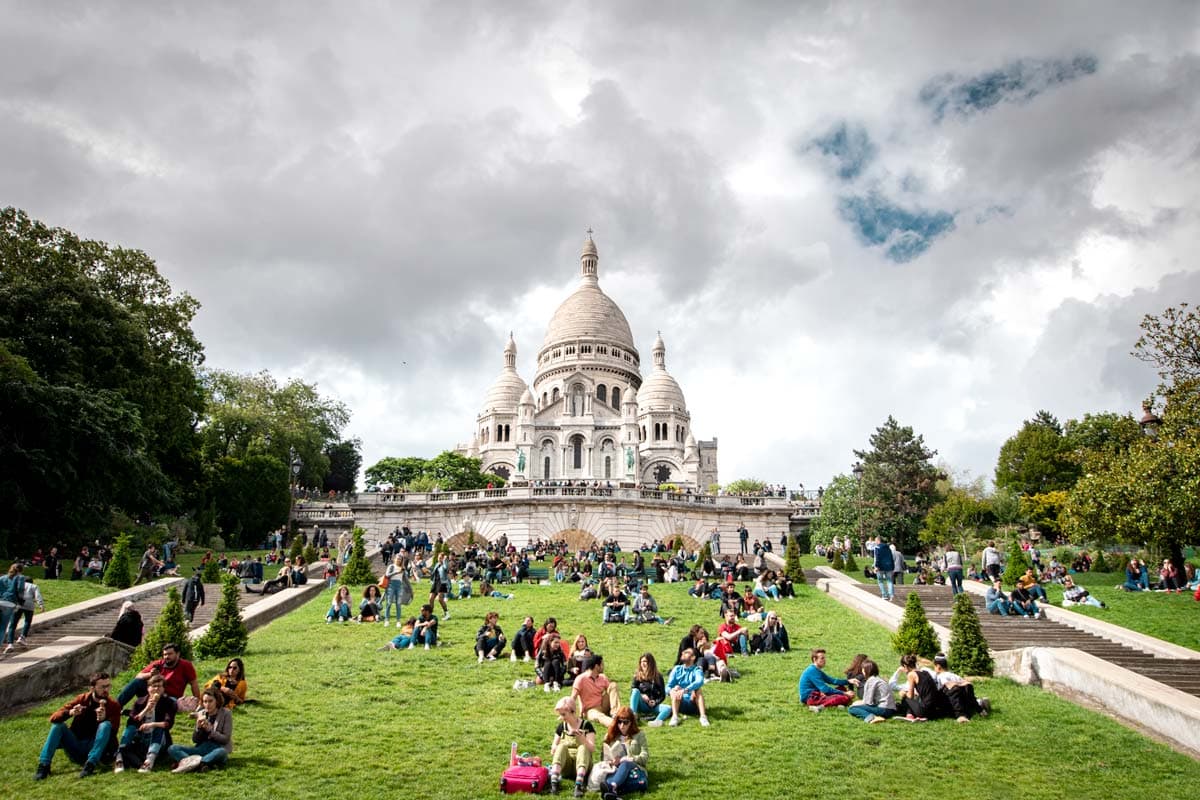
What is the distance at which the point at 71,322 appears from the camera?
26.3 metres

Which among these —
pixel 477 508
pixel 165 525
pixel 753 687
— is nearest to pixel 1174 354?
pixel 753 687

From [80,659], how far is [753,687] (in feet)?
29.4

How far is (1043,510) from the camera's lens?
142ft

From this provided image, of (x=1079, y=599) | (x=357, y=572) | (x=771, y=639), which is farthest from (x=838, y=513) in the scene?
(x=771, y=639)

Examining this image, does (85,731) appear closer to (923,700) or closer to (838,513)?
(923,700)

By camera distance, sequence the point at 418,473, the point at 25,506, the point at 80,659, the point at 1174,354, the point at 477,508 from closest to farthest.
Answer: the point at 80,659 < the point at 1174,354 < the point at 25,506 < the point at 477,508 < the point at 418,473

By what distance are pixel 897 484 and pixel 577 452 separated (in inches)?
1459

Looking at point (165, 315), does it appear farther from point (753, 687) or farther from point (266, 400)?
point (753, 687)

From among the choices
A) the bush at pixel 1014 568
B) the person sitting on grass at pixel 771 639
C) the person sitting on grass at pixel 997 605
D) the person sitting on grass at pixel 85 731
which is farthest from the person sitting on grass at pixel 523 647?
the bush at pixel 1014 568

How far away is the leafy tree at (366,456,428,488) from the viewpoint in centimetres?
6925

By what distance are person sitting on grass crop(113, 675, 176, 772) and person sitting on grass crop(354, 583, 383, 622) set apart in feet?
27.7

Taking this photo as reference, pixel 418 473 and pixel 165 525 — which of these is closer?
pixel 165 525

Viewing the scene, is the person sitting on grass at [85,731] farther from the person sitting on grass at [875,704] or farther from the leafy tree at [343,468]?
the leafy tree at [343,468]

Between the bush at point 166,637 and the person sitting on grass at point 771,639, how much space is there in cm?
846
